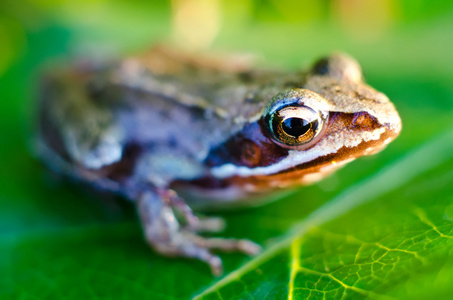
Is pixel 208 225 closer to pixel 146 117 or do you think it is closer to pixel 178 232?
pixel 178 232

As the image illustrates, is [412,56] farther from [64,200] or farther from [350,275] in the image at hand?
[64,200]

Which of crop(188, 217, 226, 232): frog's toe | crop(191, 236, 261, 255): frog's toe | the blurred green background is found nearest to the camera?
the blurred green background

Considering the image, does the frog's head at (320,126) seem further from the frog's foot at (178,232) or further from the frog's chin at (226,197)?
the frog's foot at (178,232)

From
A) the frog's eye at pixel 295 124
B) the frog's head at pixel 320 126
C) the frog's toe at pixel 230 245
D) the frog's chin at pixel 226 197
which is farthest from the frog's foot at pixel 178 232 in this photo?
the frog's eye at pixel 295 124

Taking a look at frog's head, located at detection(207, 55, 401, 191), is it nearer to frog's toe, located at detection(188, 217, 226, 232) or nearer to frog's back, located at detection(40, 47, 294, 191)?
frog's back, located at detection(40, 47, 294, 191)

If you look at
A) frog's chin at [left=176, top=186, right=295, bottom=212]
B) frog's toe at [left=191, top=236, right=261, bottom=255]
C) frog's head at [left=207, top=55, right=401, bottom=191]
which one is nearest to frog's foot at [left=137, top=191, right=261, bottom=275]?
frog's toe at [left=191, top=236, right=261, bottom=255]

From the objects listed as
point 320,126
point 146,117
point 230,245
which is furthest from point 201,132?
point 320,126
